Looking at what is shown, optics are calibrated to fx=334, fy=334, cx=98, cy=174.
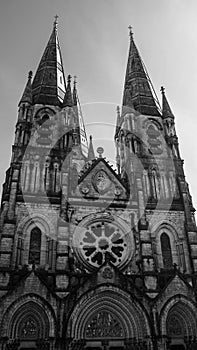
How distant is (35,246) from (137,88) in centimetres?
1768

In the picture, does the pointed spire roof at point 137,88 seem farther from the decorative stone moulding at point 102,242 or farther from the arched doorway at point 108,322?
the arched doorway at point 108,322

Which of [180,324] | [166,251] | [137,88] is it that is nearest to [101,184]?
[166,251]

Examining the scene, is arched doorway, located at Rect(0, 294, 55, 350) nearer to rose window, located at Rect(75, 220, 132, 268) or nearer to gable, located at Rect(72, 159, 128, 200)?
rose window, located at Rect(75, 220, 132, 268)

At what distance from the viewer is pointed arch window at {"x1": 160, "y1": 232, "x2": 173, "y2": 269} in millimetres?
19922

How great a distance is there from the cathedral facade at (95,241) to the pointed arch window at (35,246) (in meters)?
0.06

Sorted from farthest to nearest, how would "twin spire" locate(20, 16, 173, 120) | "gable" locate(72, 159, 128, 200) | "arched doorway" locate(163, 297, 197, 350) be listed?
"twin spire" locate(20, 16, 173, 120), "gable" locate(72, 159, 128, 200), "arched doorway" locate(163, 297, 197, 350)

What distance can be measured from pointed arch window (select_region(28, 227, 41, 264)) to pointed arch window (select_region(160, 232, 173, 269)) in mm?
7440

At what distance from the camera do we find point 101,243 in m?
20.1

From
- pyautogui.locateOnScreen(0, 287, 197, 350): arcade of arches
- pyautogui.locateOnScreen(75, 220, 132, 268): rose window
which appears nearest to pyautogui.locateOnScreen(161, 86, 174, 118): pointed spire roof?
pyautogui.locateOnScreen(75, 220, 132, 268): rose window

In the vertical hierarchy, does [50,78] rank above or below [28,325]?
above

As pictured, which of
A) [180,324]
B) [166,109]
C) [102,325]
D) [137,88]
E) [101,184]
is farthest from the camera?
[137,88]

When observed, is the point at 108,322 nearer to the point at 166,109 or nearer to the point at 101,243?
the point at 101,243

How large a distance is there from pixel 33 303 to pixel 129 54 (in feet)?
90.2

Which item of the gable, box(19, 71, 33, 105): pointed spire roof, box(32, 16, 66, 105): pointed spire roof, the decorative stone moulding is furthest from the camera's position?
box(32, 16, 66, 105): pointed spire roof
